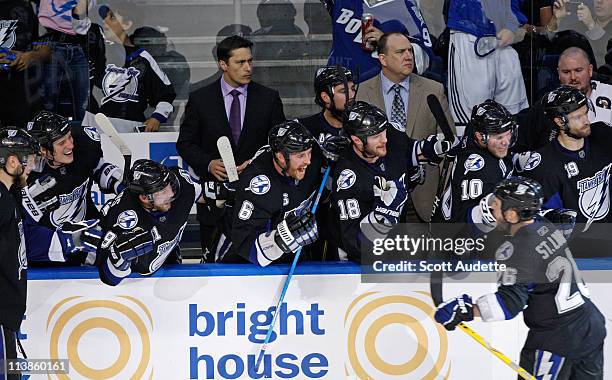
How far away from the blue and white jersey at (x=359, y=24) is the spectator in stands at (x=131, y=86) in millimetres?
1100

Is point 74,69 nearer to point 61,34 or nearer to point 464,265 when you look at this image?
point 61,34

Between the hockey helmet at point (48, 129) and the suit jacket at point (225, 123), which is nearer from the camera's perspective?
the hockey helmet at point (48, 129)

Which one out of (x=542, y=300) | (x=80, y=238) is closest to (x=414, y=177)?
(x=542, y=300)

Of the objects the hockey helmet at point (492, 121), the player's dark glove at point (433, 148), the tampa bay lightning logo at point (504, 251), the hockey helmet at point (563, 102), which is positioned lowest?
the tampa bay lightning logo at point (504, 251)

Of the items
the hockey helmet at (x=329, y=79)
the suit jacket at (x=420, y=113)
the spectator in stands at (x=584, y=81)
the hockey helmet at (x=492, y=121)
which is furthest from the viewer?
the spectator in stands at (x=584, y=81)

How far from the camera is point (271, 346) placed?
18.9ft

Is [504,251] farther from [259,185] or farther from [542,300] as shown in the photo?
[259,185]

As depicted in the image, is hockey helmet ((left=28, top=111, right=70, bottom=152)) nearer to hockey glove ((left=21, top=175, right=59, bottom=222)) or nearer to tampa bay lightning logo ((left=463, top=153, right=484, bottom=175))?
hockey glove ((left=21, top=175, right=59, bottom=222))

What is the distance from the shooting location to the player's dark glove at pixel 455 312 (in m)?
5.54

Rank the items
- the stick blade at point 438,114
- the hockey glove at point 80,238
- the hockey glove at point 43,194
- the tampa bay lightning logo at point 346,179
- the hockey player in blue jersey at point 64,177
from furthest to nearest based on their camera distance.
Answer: the stick blade at point 438,114 → the hockey glove at point 43,194 → the hockey player in blue jersey at point 64,177 → the tampa bay lightning logo at point 346,179 → the hockey glove at point 80,238

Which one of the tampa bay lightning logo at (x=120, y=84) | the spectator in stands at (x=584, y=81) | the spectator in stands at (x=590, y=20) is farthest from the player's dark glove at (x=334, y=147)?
the spectator in stands at (x=590, y=20)

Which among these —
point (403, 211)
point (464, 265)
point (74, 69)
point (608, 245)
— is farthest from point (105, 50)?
point (608, 245)

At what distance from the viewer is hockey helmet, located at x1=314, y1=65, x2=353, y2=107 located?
21.2 ft

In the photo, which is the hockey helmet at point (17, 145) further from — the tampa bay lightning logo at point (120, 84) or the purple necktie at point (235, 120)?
the tampa bay lightning logo at point (120, 84)
